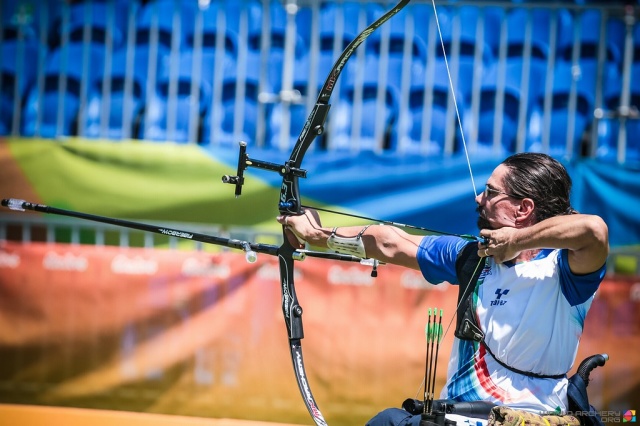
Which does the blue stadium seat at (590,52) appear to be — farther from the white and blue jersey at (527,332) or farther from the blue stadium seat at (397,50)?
the white and blue jersey at (527,332)

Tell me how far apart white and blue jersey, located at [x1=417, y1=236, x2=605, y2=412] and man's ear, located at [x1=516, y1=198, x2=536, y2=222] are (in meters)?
0.13

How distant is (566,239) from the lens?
288 cm

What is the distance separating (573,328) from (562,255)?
25cm

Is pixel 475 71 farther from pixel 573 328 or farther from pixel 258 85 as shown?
pixel 573 328

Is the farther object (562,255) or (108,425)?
(108,425)

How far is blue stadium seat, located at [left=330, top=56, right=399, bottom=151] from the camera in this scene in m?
5.95

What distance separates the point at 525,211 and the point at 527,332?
0.44 m

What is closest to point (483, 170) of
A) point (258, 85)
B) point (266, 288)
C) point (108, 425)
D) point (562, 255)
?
point (266, 288)

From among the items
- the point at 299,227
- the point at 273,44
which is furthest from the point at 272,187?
the point at 299,227

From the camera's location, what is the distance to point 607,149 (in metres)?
5.98

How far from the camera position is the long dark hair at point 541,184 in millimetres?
3174

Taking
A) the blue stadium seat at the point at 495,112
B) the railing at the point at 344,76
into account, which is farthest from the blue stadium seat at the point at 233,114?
the blue stadium seat at the point at 495,112

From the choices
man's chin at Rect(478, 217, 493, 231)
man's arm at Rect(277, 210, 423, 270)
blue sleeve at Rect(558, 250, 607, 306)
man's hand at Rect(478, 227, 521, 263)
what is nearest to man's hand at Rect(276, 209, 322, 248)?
man's arm at Rect(277, 210, 423, 270)

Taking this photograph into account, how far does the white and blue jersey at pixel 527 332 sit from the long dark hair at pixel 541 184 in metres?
0.16
